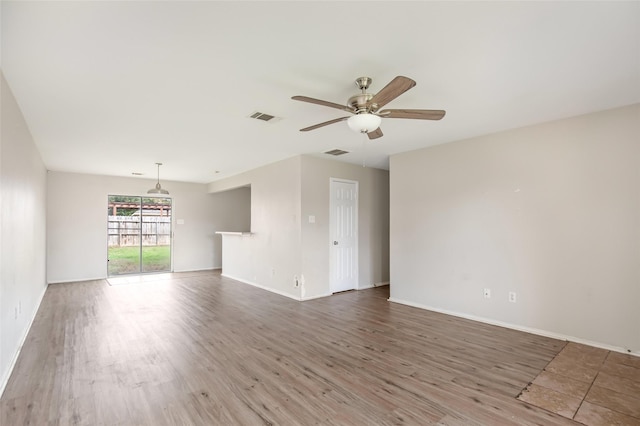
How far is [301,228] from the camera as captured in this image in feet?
17.4

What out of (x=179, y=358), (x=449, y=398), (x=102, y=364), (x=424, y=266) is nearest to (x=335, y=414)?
(x=449, y=398)

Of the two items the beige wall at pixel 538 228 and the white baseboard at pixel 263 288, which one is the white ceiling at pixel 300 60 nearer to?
the beige wall at pixel 538 228

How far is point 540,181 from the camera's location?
367cm

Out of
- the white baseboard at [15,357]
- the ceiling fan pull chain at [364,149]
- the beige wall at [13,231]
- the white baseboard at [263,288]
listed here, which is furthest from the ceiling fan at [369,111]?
the white baseboard at [263,288]

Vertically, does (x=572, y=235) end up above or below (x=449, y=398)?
above

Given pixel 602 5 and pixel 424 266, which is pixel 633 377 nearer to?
pixel 424 266

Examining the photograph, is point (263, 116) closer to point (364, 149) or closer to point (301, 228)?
point (364, 149)

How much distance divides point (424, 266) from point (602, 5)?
3625 millimetres

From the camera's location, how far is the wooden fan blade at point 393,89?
2.03 m

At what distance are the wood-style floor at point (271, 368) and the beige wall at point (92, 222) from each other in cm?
288

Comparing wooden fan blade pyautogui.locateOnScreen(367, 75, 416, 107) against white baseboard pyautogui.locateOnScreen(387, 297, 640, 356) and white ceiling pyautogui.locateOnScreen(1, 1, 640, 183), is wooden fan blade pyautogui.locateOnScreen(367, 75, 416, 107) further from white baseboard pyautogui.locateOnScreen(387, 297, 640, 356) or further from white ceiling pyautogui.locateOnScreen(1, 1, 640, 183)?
white baseboard pyautogui.locateOnScreen(387, 297, 640, 356)

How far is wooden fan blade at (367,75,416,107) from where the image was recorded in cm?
203

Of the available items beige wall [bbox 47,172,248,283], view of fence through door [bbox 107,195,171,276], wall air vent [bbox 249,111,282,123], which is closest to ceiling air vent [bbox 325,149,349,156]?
wall air vent [bbox 249,111,282,123]

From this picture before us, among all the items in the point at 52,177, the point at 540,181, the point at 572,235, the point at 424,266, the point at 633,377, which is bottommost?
the point at 633,377
